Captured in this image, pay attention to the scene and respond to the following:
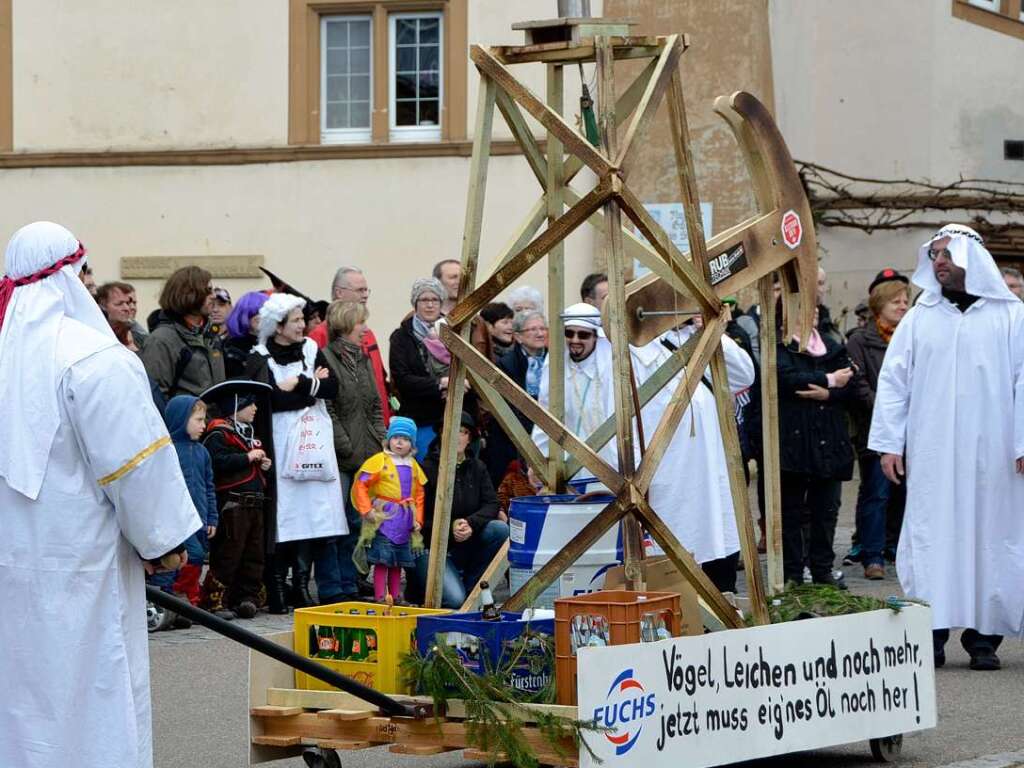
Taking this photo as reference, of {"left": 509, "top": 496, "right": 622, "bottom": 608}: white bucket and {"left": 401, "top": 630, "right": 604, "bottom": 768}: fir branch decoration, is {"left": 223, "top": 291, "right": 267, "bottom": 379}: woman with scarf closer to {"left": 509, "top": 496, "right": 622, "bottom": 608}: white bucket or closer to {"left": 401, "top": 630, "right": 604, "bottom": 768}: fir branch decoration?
{"left": 509, "top": 496, "right": 622, "bottom": 608}: white bucket

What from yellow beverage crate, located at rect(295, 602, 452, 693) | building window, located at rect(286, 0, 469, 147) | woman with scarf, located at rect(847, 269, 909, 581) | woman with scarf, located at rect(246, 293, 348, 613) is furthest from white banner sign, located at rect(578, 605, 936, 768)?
building window, located at rect(286, 0, 469, 147)

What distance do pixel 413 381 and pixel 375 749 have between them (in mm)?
4560

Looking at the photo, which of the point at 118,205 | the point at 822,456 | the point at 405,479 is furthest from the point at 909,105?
the point at 405,479

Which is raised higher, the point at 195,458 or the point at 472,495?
the point at 195,458

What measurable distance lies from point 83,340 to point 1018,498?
5664 mm

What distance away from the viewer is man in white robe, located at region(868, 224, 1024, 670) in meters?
10.2

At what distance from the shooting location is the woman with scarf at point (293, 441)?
39.1ft

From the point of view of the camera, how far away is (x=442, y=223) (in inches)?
778

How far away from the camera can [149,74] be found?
2038 centimetres

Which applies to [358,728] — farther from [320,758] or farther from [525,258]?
[525,258]

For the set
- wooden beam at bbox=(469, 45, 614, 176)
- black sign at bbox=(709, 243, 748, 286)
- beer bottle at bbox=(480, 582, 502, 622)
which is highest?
wooden beam at bbox=(469, 45, 614, 176)

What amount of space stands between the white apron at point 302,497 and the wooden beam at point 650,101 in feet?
16.9

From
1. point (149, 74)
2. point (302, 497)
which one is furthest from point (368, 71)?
point (302, 497)

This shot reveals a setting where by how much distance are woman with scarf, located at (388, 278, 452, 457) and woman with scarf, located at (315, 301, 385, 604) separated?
8.0 inches
